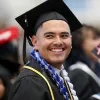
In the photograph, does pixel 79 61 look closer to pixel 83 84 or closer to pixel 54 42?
pixel 83 84

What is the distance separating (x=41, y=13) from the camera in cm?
452

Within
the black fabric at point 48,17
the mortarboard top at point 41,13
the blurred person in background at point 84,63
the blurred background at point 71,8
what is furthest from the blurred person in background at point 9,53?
the blurred background at point 71,8

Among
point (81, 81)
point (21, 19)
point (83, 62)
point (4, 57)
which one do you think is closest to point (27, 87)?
point (21, 19)

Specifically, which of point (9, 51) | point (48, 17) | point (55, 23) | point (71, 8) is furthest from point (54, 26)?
point (71, 8)

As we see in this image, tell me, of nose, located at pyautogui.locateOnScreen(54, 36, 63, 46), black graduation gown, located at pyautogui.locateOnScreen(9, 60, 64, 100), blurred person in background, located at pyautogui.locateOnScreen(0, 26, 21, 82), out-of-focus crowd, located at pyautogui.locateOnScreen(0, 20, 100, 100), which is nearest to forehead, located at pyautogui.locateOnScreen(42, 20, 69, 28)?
nose, located at pyautogui.locateOnScreen(54, 36, 63, 46)

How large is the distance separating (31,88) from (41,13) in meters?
0.82

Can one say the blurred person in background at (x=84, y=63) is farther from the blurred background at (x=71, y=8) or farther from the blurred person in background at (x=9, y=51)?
the blurred background at (x=71, y=8)

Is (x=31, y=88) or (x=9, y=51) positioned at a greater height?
(x=31, y=88)

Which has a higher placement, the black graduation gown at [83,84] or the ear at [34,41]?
the ear at [34,41]

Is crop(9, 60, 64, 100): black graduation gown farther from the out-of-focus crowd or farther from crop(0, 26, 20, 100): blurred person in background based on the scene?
A: crop(0, 26, 20, 100): blurred person in background

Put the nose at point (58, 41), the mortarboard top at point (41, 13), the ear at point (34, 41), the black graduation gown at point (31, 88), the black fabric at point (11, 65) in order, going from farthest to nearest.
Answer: the black fabric at point (11, 65)
the mortarboard top at point (41, 13)
the ear at point (34, 41)
the nose at point (58, 41)
the black graduation gown at point (31, 88)

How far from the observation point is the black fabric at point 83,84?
17.9 feet

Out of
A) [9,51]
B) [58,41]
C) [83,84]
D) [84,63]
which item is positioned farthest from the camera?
[9,51]

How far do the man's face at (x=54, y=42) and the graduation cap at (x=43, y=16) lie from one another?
12cm
